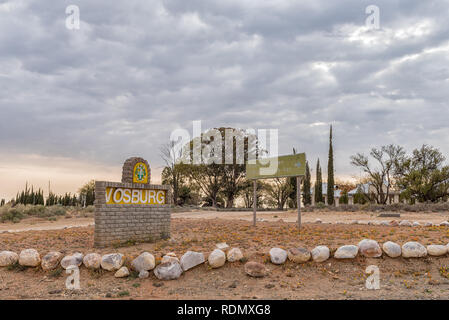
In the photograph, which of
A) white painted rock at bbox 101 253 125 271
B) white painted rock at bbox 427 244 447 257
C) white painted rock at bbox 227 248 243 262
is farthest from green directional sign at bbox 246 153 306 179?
white painted rock at bbox 101 253 125 271

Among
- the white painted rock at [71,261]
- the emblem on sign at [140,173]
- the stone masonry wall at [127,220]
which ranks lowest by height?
the white painted rock at [71,261]

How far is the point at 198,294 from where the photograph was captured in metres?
5.51

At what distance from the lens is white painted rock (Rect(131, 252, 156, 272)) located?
21.0ft

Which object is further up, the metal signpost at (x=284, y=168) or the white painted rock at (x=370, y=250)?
the metal signpost at (x=284, y=168)

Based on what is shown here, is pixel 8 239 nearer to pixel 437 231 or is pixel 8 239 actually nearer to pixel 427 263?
pixel 427 263

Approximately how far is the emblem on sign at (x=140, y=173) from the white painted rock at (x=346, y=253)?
5.53 metres

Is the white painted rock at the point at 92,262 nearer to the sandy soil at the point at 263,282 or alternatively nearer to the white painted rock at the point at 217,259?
the sandy soil at the point at 263,282

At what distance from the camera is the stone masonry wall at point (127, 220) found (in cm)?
855

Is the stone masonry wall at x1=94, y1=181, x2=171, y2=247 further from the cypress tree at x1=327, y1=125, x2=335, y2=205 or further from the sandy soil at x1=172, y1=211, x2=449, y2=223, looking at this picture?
the cypress tree at x1=327, y1=125, x2=335, y2=205

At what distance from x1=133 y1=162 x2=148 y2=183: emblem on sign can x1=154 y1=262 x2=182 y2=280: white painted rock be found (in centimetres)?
378

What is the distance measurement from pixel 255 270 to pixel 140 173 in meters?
4.89

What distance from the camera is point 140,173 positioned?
9758mm

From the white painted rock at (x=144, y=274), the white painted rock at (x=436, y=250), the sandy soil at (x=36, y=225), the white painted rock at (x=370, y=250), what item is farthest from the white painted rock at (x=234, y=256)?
the sandy soil at (x=36, y=225)

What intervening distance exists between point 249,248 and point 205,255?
128 centimetres
